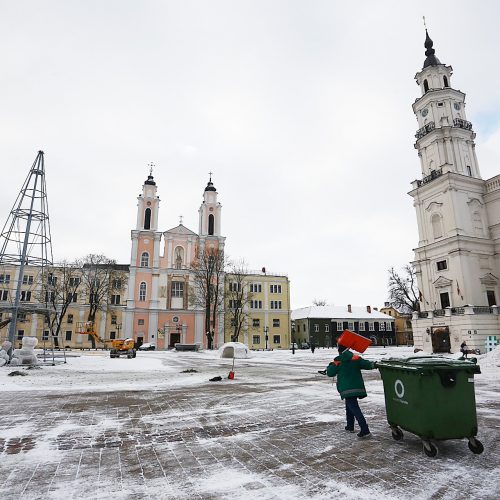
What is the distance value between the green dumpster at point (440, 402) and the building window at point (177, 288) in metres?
53.4

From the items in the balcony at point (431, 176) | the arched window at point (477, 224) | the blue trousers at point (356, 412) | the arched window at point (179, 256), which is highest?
the balcony at point (431, 176)

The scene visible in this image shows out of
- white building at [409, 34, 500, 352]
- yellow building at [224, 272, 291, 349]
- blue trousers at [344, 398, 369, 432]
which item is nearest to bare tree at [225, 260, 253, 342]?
yellow building at [224, 272, 291, 349]

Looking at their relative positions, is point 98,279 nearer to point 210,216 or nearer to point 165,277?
point 165,277

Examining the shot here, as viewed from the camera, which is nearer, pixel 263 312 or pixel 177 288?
pixel 177 288

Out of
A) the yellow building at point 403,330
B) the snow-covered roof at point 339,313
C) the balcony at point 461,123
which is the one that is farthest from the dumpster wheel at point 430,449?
the yellow building at point 403,330

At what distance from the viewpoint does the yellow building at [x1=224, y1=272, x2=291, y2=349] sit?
6059cm

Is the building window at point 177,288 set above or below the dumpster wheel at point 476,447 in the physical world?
above

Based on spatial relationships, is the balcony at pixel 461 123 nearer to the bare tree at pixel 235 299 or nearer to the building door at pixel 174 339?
the bare tree at pixel 235 299

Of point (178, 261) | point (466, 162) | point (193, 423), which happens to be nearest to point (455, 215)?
point (466, 162)

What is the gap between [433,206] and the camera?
37000 millimetres

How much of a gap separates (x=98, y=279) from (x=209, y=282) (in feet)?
52.1

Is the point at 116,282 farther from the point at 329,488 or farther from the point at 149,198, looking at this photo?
the point at 329,488

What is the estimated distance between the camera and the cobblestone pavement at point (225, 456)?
3576mm

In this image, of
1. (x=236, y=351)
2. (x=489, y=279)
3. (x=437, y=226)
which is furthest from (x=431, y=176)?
(x=236, y=351)
